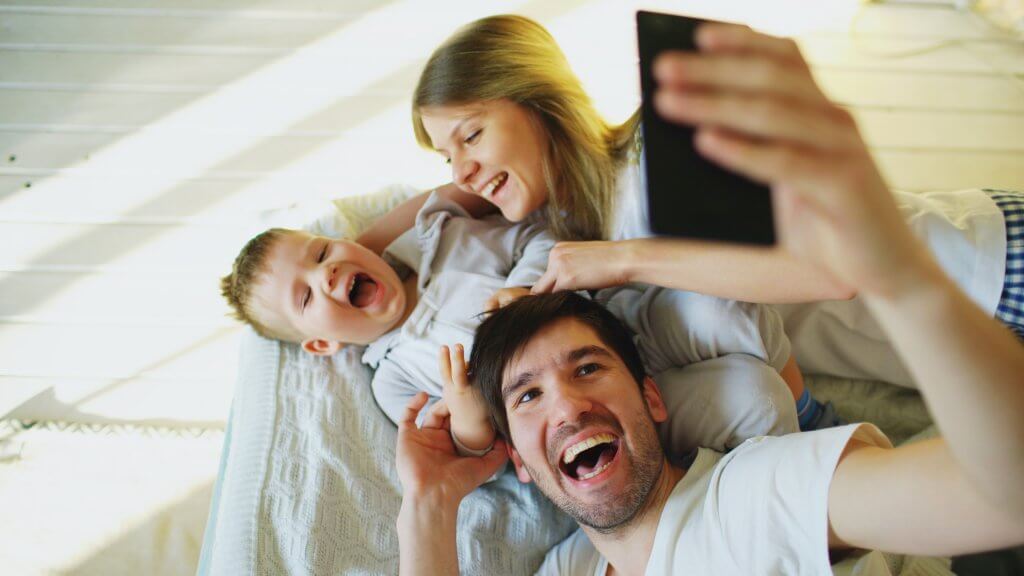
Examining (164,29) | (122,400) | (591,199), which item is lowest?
(122,400)

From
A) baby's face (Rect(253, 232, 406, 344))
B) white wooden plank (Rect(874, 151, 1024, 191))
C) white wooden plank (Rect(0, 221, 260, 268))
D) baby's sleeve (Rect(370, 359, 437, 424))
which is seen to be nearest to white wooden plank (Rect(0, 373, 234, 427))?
white wooden plank (Rect(0, 221, 260, 268))

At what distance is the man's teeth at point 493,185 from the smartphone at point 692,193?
31.1 inches

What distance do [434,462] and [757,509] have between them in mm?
568

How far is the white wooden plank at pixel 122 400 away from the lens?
1.79 metres

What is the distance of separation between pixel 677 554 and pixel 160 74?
6.78 ft

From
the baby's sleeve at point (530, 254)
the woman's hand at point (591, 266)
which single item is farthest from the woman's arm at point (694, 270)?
the baby's sleeve at point (530, 254)

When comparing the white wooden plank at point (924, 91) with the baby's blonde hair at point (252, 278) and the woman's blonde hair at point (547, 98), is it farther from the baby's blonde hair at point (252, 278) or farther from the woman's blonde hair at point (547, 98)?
the baby's blonde hair at point (252, 278)

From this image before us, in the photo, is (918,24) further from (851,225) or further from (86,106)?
(86,106)

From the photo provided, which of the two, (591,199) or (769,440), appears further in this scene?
(591,199)

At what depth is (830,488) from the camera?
0.78 meters

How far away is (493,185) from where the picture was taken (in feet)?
4.65

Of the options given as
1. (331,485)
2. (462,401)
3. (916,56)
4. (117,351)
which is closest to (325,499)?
(331,485)

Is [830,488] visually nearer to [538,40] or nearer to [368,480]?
[368,480]

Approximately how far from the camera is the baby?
124 cm
